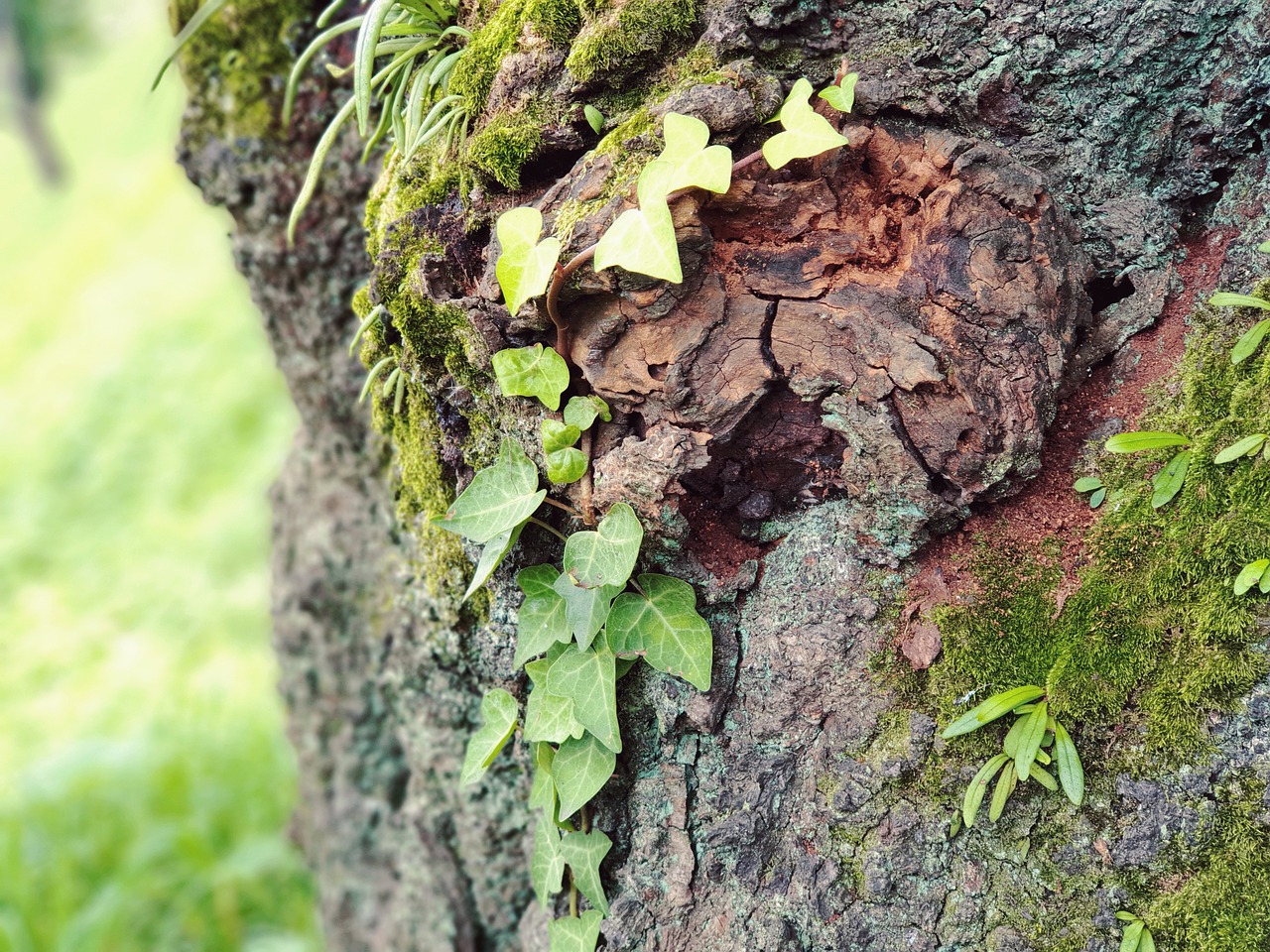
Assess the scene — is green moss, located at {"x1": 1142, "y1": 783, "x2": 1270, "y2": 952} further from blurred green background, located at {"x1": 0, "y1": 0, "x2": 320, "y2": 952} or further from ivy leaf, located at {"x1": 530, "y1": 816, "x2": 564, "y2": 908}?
blurred green background, located at {"x1": 0, "y1": 0, "x2": 320, "y2": 952}

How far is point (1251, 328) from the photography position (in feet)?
4.17

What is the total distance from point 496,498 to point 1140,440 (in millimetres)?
979

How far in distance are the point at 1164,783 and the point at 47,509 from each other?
8504mm

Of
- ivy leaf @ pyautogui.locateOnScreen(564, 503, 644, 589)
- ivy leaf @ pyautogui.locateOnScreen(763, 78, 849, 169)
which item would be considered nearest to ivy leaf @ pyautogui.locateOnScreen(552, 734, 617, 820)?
ivy leaf @ pyautogui.locateOnScreen(564, 503, 644, 589)

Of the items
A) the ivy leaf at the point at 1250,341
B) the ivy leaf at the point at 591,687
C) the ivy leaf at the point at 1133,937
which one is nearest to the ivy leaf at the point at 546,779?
the ivy leaf at the point at 591,687

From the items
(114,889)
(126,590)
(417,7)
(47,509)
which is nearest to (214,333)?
(47,509)

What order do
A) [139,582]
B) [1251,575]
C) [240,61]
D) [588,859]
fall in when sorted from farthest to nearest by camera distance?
[139,582], [240,61], [588,859], [1251,575]

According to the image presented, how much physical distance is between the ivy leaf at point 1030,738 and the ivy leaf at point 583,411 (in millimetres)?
777

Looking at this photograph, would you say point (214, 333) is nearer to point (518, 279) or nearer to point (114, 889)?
point (114, 889)

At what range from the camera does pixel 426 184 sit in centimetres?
155

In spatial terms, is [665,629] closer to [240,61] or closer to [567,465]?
[567,465]

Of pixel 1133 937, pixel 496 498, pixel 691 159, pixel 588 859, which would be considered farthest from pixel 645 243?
pixel 1133 937

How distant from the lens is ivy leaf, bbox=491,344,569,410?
1.37 meters

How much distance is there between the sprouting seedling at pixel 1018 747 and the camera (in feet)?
4.16
